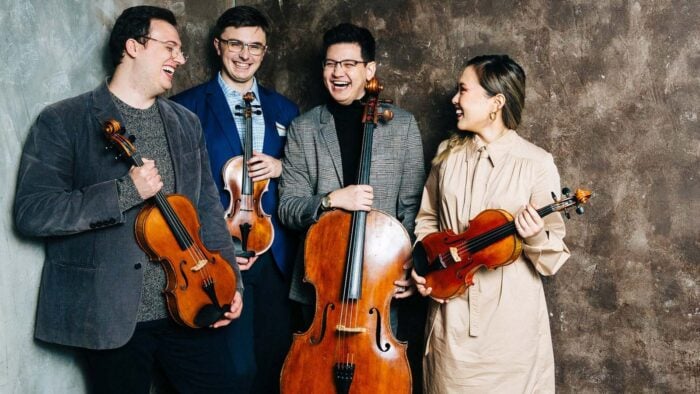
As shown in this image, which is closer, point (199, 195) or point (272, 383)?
point (199, 195)

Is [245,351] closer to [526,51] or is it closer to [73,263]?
[73,263]

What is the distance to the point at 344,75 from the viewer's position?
282 centimetres

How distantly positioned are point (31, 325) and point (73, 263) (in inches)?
12.9

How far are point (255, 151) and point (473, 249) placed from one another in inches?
44.9

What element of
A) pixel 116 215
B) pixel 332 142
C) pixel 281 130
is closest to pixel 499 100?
pixel 332 142

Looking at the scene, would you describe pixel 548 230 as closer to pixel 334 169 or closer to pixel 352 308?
pixel 352 308

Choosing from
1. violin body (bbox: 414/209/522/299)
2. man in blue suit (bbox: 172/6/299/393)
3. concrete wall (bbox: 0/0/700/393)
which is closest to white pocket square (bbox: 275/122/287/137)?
man in blue suit (bbox: 172/6/299/393)

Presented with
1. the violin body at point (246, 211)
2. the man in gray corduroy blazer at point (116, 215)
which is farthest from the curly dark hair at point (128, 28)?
the violin body at point (246, 211)

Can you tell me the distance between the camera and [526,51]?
3.03m

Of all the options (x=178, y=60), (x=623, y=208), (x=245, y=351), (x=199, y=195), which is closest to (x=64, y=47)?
(x=178, y=60)

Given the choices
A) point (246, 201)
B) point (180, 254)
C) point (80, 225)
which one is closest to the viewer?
point (80, 225)

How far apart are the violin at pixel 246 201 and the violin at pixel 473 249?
82 cm

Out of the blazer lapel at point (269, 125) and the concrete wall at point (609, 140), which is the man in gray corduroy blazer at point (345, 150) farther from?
the concrete wall at point (609, 140)

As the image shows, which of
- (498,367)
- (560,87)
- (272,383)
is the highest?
(560,87)
